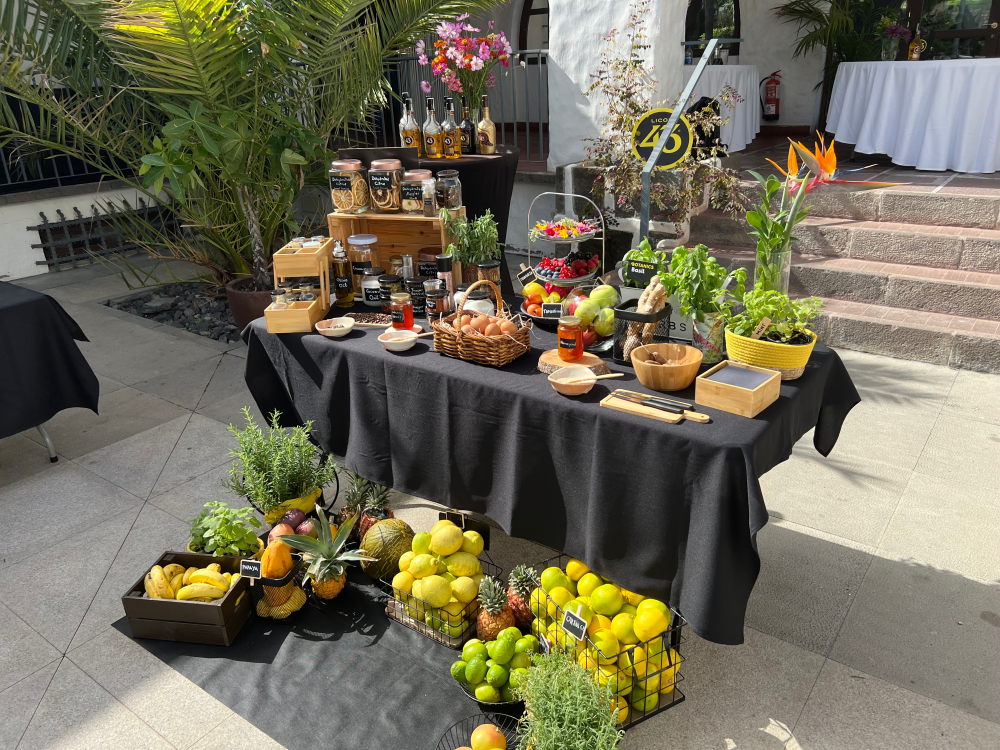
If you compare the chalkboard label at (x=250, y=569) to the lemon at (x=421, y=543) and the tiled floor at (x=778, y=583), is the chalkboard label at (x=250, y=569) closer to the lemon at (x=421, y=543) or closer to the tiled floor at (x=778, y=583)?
the tiled floor at (x=778, y=583)

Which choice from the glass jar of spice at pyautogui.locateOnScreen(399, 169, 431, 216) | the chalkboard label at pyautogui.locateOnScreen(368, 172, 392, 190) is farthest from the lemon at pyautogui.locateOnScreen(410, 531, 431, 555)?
the chalkboard label at pyautogui.locateOnScreen(368, 172, 392, 190)

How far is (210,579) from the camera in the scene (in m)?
2.62

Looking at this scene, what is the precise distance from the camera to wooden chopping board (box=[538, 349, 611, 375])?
2408mm

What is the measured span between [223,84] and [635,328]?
3620 mm

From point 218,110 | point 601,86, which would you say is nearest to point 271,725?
point 218,110

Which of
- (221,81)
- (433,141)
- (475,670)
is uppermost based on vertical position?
(221,81)

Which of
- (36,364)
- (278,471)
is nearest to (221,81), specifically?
(36,364)

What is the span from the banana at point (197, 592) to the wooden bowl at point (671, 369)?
1.59 metres

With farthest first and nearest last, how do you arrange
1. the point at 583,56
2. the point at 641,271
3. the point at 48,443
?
the point at 583,56 → the point at 48,443 → the point at 641,271

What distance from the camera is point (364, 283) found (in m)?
3.23

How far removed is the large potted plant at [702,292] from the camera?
7.75ft

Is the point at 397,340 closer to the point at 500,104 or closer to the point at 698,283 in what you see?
the point at 698,283

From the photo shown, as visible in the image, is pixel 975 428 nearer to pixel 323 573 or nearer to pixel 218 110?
pixel 323 573

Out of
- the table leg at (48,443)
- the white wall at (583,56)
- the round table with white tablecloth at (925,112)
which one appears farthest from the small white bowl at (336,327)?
the round table with white tablecloth at (925,112)
